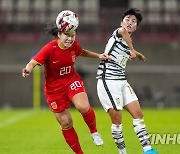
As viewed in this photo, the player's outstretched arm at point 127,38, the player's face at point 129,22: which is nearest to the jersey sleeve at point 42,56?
the player's outstretched arm at point 127,38

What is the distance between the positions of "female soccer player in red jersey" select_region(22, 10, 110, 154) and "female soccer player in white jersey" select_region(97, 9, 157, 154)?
0.22 m

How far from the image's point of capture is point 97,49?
103ft

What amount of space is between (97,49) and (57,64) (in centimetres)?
2108

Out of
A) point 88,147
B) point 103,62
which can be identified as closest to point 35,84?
point 88,147

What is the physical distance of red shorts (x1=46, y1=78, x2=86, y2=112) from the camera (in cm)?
1041

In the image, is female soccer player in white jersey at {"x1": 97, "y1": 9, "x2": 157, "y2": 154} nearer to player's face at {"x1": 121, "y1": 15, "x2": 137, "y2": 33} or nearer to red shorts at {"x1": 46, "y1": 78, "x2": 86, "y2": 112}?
player's face at {"x1": 121, "y1": 15, "x2": 137, "y2": 33}

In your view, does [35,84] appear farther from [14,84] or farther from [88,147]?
[88,147]

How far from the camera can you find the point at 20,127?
1877cm

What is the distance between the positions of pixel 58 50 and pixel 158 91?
21.0 m

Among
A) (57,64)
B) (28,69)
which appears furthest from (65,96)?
(28,69)

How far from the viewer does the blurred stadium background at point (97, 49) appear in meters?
30.9

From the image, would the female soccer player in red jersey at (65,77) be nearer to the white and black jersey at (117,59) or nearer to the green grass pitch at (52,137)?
the white and black jersey at (117,59)

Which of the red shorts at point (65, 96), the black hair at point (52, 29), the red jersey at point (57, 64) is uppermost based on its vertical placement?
the black hair at point (52, 29)

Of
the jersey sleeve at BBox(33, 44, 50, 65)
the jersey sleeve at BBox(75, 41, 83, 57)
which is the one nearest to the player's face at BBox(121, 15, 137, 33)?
the jersey sleeve at BBox(75, 41, 83, 57)
